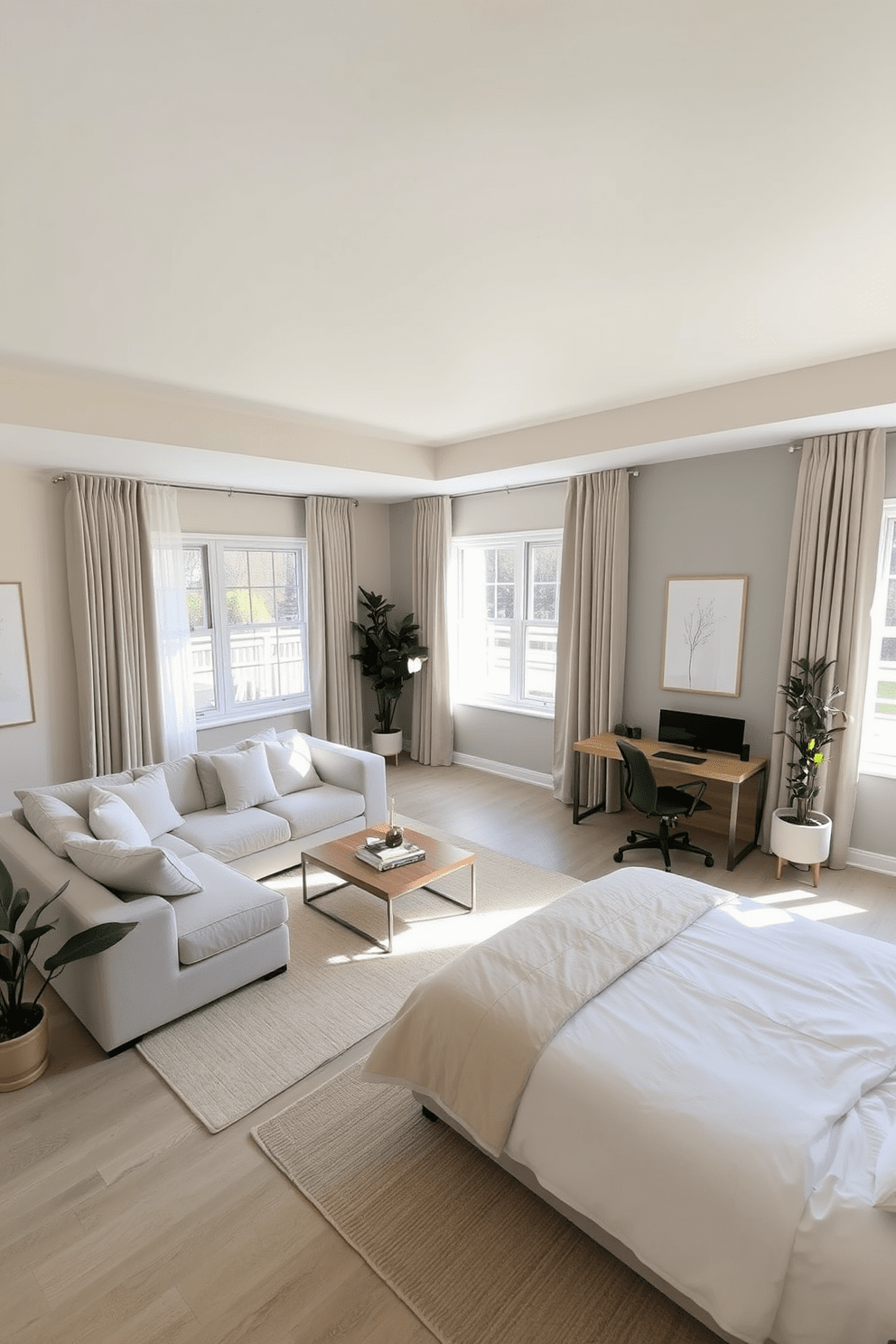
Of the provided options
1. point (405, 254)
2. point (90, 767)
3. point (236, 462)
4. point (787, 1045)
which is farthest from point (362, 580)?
point (787, 1045)

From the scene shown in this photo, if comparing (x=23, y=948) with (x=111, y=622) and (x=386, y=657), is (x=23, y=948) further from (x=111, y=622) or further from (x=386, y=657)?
(x=386, y=657)

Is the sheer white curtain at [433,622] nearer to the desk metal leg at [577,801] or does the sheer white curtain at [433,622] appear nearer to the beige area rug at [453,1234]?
the desk metal leg at [577,801]

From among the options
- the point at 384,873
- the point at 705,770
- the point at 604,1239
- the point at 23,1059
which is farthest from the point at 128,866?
the point at 705,770

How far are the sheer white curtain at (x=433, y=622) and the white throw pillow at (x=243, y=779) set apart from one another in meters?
2.36

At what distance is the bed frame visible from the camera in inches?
60.7

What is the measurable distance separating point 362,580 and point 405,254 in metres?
4.38

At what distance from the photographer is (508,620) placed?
231 inches

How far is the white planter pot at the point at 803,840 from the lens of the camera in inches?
150

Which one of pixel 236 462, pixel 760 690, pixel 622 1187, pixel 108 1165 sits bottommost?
pixel 108 1165

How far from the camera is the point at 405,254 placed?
2.09 m

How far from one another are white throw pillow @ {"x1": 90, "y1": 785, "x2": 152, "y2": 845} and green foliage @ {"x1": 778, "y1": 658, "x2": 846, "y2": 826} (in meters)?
3.64

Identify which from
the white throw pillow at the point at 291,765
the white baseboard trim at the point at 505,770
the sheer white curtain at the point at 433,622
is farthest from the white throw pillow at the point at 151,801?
Answer: the white baseboard trim at the point at 505,770

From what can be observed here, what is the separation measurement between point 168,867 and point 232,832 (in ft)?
3.14

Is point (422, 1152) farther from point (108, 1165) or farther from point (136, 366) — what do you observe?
point (136, 366)
